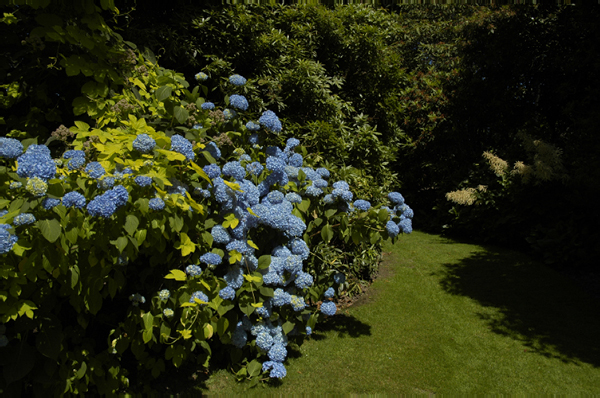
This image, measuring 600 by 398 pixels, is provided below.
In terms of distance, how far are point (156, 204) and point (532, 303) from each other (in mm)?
4439

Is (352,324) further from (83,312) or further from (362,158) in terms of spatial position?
(83,312)

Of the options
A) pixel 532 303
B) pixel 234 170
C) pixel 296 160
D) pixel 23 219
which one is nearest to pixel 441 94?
pixel 532 303

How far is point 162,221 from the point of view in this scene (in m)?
2.32

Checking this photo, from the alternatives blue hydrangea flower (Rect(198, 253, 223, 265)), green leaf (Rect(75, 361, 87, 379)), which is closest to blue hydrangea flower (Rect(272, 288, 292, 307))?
blue hydrangea flower (Rect(198, 253, 223, 265))

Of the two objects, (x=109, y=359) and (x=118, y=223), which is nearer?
→ (x=118, y=223)

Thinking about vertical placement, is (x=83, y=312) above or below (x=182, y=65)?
below

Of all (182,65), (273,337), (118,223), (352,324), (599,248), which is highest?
(182,65)

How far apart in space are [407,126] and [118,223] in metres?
7.55

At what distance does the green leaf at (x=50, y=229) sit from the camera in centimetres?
197

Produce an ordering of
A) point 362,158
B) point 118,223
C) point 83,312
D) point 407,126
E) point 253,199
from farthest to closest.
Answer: point 407,126, point 362,158, point 253,199, point 83,312, point 118,223

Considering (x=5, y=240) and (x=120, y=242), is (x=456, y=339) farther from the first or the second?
(x=5, y=240)

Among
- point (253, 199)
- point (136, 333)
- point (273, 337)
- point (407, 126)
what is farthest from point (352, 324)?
point (407, 126)

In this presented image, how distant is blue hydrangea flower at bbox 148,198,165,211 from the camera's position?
2.22 m

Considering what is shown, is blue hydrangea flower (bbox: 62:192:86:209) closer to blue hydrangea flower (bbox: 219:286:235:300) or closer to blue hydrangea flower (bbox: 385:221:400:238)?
blue hydrangea flower (bbox: 219:286:235:300)
